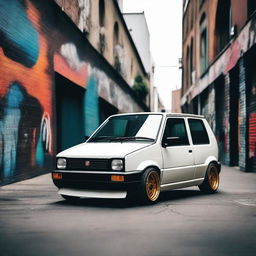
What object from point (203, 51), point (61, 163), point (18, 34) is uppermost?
point (203, 51)

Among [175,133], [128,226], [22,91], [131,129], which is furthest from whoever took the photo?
[22,91]

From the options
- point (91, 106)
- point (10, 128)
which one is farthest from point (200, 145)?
point (91, 106)

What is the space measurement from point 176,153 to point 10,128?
4328mm

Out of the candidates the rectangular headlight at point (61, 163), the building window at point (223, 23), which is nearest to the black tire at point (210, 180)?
the rectangular headlight at point (61, 163)

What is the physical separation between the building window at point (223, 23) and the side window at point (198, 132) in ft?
43.9

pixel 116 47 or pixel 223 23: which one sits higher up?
pixel 223 23

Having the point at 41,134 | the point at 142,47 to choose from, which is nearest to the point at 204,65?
the point at 41,134

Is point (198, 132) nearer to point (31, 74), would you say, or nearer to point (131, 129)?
point (131, 129)

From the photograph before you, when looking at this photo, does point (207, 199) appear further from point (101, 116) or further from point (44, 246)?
point (101, 116)

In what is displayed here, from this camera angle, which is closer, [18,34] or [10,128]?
[10,128]

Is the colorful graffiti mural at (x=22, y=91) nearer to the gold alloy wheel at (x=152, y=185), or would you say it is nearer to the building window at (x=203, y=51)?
the gold alloy wheel at (x=152, y=185)

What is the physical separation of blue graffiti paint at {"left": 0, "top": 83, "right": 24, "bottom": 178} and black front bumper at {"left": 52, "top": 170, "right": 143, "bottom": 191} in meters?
3.42

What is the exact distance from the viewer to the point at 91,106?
20.8m

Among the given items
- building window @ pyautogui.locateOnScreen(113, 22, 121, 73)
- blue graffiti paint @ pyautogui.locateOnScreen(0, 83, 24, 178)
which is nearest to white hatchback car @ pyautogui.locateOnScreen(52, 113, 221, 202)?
blue graffiti paint @ pyautogui.locateOnScreen(0, 83, 24, 178)
